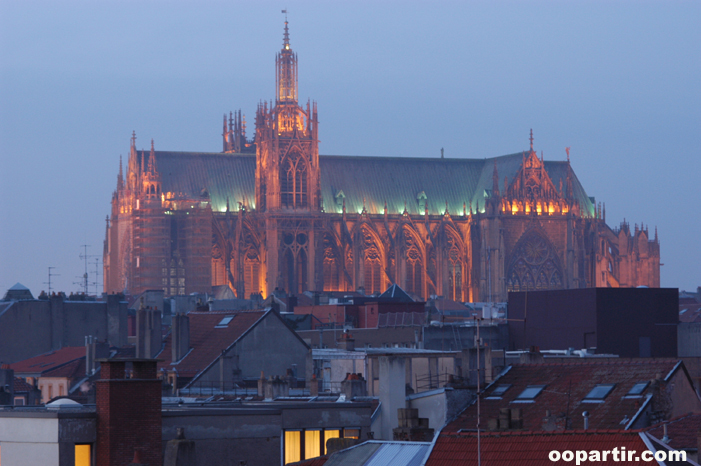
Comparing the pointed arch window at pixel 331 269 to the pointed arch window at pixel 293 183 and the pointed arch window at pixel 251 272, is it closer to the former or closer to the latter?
the pointed arch window at pixel 293 183

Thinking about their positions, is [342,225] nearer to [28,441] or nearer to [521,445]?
[28,441]

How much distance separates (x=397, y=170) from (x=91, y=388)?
315ft

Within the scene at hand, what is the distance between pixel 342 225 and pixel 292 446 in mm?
100848

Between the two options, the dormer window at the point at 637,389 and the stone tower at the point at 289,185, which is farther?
the stone tower at the point at 289,185

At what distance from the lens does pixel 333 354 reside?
140 ft

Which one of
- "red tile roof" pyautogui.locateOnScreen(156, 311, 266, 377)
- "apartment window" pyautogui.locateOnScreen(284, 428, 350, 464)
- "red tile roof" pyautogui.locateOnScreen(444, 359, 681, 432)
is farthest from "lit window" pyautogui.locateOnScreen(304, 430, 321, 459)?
"red tile roof" pyautogui.locateOnScreen(156, 311, 266, 377)

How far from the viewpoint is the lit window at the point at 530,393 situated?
30.3m

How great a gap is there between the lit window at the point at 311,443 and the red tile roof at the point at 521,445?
21.0 ft

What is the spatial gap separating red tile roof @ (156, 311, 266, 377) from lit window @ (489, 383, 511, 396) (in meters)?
11.9

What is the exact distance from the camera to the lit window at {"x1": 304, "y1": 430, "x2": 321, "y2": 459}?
2805 centimetres

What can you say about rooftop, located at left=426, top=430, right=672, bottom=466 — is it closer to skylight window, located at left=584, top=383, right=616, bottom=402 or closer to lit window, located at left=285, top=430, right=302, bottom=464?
lit window, located at left=285, top=430, right=302, bottom=464

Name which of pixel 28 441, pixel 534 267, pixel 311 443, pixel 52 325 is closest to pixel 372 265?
pixel 534 267

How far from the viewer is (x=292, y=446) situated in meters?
27.8

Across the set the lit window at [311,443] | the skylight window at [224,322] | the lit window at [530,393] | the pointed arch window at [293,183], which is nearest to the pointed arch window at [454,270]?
the pointed arch window at [293,183]
